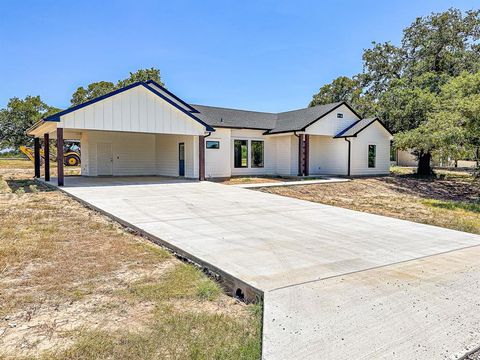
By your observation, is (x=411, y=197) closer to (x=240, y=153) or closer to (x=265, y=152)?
(x=265, y=152)

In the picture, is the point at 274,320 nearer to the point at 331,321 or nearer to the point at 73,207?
the point at 331,321

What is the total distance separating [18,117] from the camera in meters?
39.2

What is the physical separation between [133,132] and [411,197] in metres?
13.3

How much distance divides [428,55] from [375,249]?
84.3ft

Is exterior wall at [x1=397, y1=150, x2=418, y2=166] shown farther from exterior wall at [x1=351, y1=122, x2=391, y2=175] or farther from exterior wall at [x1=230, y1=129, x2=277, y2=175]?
exterior wall at [x1=230, y1=129, x2=277, y2=175]

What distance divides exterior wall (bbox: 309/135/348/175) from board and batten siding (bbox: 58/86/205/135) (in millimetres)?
9411

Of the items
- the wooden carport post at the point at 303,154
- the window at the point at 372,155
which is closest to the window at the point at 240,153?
the wooden carport post at the point at 303,154

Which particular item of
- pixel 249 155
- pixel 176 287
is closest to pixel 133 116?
pixel 249 155

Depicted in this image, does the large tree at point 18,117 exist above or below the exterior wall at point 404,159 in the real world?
above

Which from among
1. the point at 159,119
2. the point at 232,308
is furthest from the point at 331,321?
the point at 159,119

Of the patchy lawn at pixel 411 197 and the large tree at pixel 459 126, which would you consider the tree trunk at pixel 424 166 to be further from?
the large tree at pixel 459 126

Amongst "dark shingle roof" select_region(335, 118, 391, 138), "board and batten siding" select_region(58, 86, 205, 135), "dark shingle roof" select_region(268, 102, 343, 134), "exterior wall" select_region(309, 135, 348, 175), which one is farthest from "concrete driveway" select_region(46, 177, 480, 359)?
"exterior wall" select_region(309, 135, 348, 175)

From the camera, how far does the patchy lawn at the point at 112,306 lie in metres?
2.86

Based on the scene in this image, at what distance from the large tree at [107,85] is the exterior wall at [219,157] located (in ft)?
63.1
